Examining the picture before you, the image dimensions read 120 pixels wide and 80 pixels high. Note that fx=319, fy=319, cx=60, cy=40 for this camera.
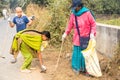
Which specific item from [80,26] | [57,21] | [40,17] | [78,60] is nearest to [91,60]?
[78,60]

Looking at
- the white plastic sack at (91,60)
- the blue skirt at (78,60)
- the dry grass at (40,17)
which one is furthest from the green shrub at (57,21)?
the white plastic sack at (91,60)

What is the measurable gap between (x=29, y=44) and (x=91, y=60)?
6.20 feet

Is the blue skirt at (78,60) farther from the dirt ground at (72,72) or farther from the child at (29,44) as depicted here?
the child at (29,44)

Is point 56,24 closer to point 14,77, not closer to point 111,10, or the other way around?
point 14,77

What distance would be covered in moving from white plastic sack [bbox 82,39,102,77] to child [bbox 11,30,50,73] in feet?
4.33

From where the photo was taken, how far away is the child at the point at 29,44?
8359 mm

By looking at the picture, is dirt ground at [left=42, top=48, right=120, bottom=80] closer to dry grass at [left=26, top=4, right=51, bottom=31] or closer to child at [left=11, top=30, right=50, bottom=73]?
child at [left=11, top=30, right=50, bottom=73]

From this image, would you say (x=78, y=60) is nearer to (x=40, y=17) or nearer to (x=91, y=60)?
(x=91, y=60)

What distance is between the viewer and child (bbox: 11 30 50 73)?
836 centimetres

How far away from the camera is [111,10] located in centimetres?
2175

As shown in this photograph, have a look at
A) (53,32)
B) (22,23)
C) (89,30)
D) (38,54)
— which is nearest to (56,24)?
(53,32)

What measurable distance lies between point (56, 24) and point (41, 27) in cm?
123

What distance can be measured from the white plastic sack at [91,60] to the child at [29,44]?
1.32 metres

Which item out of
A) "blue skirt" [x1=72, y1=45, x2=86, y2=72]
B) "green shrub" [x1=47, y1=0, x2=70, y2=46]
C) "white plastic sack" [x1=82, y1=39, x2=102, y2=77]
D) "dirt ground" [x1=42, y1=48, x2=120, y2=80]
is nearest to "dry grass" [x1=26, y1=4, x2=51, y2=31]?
"green shrub" [x1=47, y1=0, x2=70, y2=46]
